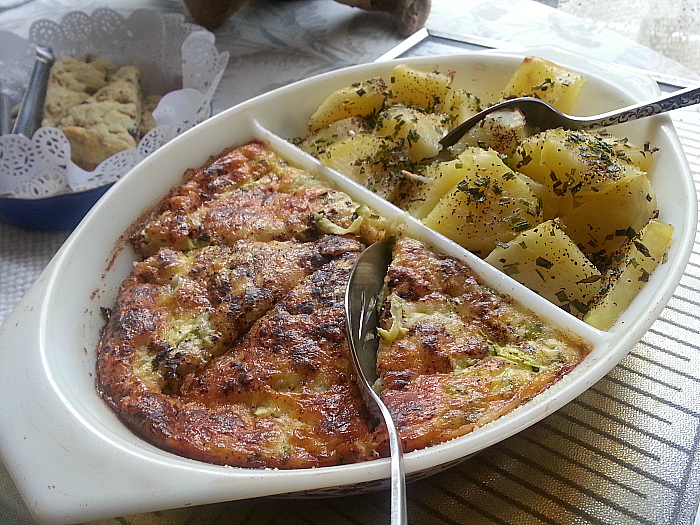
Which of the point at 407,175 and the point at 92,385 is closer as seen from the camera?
the point at 92,385

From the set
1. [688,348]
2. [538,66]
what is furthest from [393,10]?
[688,348]

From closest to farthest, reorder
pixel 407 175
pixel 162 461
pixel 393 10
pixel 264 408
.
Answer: pixel 162 461, pixel 264 408, pixel 407 175, pixel 393 10

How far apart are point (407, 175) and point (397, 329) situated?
676 millimetres

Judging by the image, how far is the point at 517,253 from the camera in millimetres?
1645

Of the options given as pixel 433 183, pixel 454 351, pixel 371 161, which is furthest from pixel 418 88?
pixel 454 351

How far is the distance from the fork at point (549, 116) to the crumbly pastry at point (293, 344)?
1.69ft

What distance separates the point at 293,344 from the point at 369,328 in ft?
0.67

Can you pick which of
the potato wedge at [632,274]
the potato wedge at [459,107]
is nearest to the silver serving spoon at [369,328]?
the potato wedge at [632,274]

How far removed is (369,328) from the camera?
155 centimetres

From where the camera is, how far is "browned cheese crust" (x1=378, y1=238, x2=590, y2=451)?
1.30 meters

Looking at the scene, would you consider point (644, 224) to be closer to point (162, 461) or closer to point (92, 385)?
point (162, 461)

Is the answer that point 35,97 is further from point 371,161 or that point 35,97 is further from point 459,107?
point 459,107

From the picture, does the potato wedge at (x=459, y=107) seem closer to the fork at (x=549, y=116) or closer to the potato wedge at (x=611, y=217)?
the fork at (x=549, y=116)

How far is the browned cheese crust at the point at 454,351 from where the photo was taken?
1.30 meters
